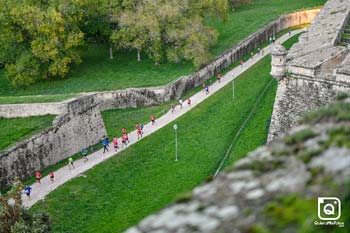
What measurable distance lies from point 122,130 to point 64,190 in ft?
25.3

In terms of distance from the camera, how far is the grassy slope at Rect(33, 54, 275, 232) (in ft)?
78.1

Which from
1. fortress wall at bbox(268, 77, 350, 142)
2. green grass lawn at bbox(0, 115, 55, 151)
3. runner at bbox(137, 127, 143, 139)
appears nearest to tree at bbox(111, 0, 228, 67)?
runner at bbox(137, 127, 143, 139)

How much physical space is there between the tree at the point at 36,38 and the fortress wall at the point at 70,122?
18.2ft

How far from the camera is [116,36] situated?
42906 millimetres

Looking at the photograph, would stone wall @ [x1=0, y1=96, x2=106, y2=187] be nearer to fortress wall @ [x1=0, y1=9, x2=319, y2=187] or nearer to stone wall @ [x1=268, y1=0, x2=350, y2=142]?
fortress wall @ [x1=0, y1=9, x2=319, y2=187]

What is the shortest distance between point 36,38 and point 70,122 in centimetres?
1259

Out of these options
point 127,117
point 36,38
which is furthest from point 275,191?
point 36,38

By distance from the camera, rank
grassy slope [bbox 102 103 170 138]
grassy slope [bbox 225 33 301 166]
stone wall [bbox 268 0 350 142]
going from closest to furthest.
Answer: stone wall [bbox 268 0 350 142] → grassy slope [bbox 225 33 301 166] → grassy slope [bbox 102 103 170 138]

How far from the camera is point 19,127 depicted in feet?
92.9

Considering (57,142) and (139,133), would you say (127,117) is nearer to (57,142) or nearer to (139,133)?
(139,133)

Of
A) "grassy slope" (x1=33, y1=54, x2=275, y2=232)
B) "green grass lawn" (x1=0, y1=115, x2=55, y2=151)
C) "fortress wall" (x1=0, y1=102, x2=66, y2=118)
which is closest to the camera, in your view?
"grassy slope" (x1=33, y1=54, x2=275, y2=232)

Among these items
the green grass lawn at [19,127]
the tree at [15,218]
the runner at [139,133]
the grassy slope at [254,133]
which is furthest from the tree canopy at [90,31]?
the tree at [15,218]

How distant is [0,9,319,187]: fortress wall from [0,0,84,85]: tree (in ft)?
18.2

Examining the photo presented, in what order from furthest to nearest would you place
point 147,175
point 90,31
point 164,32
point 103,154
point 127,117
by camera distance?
point 90,31, point 164,32, point 127,117, point 103,154, point 147,175
